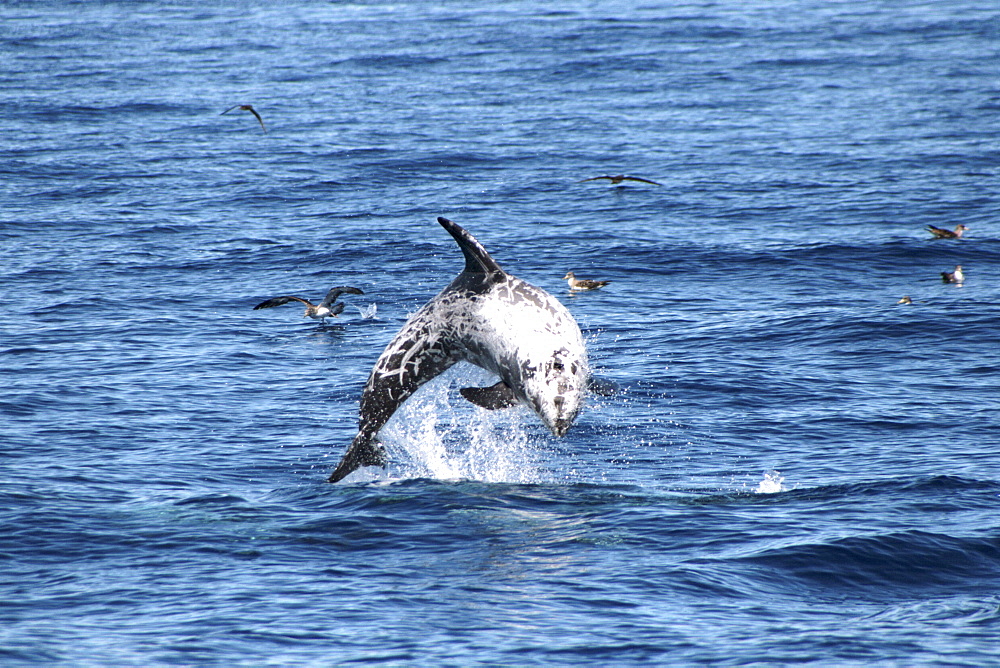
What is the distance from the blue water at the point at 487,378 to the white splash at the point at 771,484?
5.5 inches

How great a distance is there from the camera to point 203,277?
93.9 ft

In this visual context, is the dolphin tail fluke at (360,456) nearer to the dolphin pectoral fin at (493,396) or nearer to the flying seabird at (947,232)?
the dolphin pectoral fin at (493,396)

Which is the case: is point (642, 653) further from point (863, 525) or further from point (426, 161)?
point (426, 161)

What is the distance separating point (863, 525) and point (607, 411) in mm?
5853

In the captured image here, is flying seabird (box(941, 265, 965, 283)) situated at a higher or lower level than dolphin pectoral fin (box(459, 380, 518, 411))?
lower

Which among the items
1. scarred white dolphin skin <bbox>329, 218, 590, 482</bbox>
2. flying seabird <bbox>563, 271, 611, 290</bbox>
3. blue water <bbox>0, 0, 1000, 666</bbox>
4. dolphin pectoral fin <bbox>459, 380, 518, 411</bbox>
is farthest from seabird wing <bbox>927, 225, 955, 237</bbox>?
dolphin pectoral fin <bbox>459, 380, 518, 411</bbox>

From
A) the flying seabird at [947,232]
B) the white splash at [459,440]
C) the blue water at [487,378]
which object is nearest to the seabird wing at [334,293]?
the blue water at [487,378]

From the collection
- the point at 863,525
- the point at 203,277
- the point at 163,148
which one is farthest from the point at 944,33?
the point at 863,525

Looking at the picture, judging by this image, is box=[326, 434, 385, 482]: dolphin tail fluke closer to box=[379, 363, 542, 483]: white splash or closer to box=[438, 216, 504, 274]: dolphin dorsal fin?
box=[379, 363, 542, 483]: white splash

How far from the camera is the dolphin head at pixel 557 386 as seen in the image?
13.7 meters

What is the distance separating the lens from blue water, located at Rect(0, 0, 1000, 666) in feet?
43.0

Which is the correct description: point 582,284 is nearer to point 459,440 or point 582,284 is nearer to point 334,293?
point 334,293

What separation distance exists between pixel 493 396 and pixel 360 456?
7.17ft

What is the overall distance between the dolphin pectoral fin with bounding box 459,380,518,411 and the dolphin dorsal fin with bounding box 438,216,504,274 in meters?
1.26
